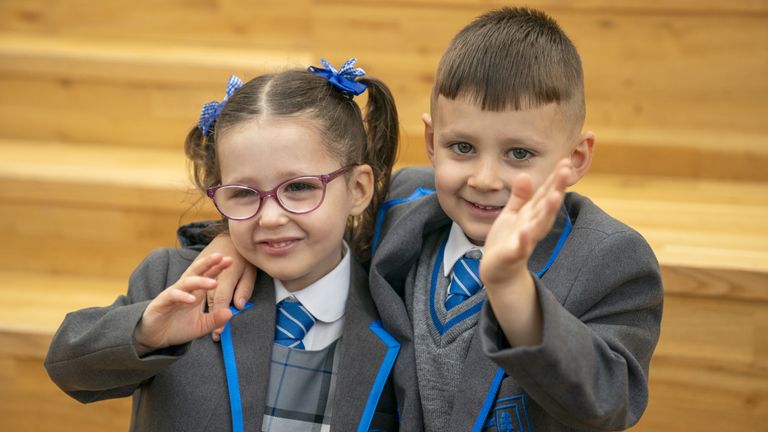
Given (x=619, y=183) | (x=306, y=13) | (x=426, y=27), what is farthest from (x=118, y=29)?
(x=619, y=183)

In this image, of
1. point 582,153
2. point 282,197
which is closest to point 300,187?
point 282,197

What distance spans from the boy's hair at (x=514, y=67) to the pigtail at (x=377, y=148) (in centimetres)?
17

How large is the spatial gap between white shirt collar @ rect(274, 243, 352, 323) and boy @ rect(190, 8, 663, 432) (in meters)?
0.05

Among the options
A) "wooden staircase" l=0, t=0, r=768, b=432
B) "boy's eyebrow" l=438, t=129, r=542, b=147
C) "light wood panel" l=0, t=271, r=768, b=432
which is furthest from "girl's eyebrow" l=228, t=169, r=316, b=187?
"light wood panel" l=0, t=271, r=768, b=432

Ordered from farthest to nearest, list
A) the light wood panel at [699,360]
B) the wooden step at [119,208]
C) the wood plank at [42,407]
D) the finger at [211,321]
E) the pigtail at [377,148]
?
the wooden step at [119,208], the wood plank at [42,407], the light wood panel at [699,360], the pigtail at [377,148], the finger at [211,321]

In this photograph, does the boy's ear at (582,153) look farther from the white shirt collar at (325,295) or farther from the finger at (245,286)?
the finger at (245,286)

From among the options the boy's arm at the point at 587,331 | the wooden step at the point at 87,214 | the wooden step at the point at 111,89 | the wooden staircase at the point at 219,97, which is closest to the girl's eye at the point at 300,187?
the boy's arm at the point at 587,331

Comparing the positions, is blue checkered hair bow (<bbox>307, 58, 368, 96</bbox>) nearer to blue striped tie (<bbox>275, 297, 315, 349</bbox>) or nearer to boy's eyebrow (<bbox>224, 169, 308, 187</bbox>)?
boy's eyebrow (<bbox>224, 169, 308, 187</bbox>)

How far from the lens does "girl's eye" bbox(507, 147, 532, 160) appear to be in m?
1.24

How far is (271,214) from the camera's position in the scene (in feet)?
4.17

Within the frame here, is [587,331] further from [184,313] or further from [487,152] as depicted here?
[184,313]

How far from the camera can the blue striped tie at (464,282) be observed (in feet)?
4.24

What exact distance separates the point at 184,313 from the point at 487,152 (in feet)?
1.40

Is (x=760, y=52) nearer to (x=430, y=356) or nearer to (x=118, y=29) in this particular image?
(x=430, y=356)
